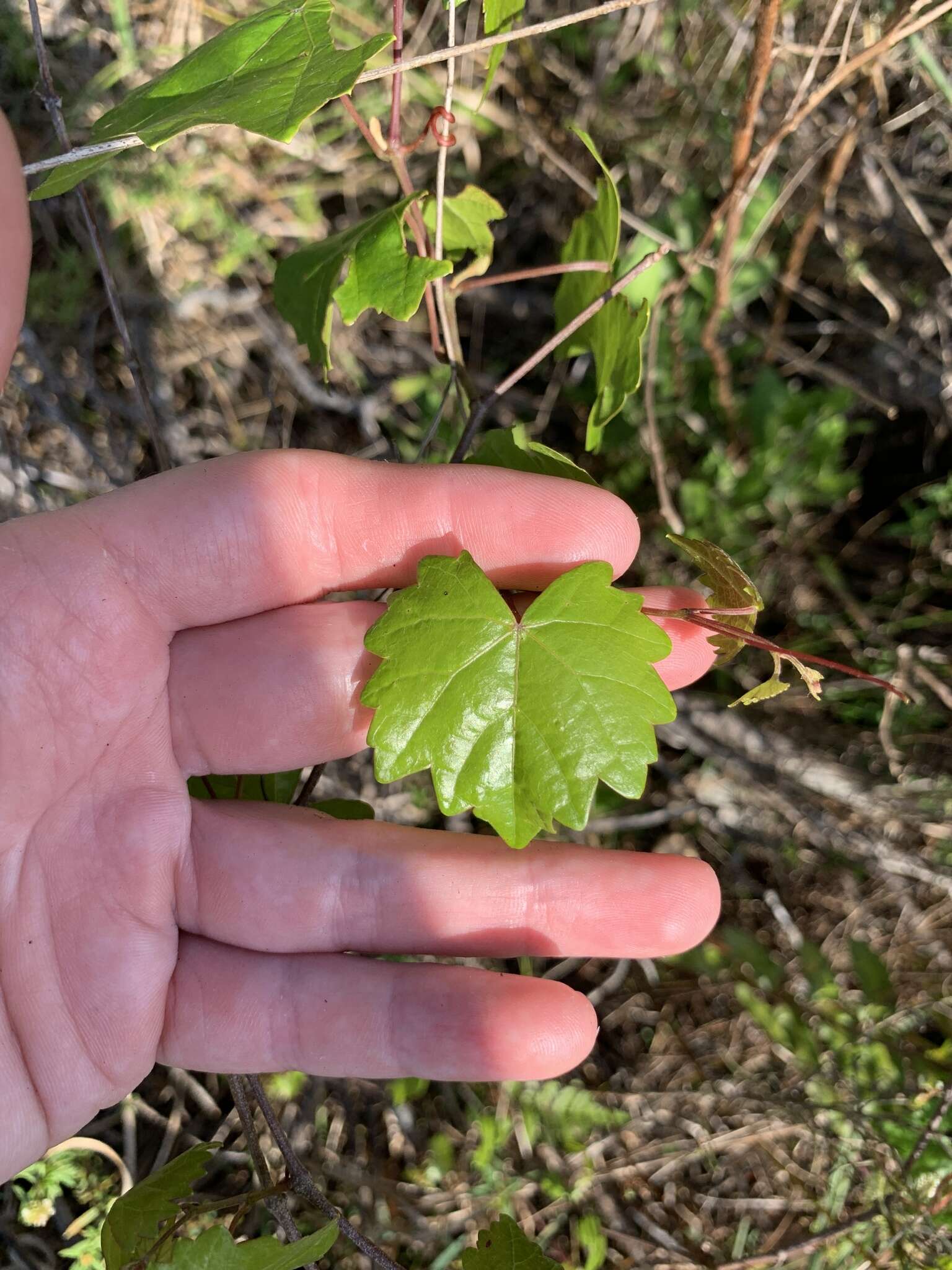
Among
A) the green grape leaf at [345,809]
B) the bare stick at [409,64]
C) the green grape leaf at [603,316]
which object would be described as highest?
the bare stick at [409,64]

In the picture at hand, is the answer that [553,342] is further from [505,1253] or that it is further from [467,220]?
[505,1253]

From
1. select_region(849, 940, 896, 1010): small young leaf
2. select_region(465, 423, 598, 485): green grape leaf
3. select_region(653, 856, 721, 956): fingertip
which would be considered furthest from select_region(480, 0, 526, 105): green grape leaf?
select_region(849, 940, 896, 1010): small young leaf

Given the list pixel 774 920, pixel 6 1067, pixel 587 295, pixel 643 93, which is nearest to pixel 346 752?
pixel 6 1067

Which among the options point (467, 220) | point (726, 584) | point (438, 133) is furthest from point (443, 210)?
point (726, 584)

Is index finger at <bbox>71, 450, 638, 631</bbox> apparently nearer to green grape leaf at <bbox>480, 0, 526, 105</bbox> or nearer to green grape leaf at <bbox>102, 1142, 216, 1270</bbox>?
green grape leaf at <bbox>480, 0, 526, 105</bbox>

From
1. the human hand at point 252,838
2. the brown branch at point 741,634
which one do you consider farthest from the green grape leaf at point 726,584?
the human hand at point 252,838

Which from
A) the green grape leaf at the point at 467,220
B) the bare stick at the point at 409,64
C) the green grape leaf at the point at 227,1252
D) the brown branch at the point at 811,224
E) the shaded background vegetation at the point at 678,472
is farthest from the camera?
the shaded background vegetation at the point at 678,472

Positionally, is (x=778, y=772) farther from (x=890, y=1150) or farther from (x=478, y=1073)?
(x=478, y=1073)

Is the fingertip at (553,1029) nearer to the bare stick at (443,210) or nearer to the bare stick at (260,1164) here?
the bare stick at (260,1164)
